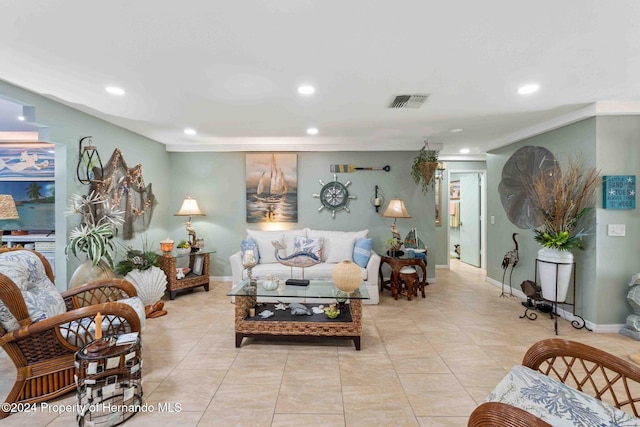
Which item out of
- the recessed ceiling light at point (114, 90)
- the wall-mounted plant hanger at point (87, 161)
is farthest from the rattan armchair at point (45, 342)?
the wall-mounted plant hanger at point (87, 161)

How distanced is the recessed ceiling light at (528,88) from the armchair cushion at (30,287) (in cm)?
422

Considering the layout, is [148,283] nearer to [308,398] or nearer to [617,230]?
[308,398]

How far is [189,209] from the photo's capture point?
188 inches

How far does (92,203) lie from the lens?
132 inches

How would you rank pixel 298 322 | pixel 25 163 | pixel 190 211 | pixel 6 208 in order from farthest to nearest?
pixel 190 211, pixel 25 163, pixel 6 208, pixel 298 322

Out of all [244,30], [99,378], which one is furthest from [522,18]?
[99,378]

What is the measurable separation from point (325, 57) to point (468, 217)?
5870 mm

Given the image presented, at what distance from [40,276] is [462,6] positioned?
3472mm

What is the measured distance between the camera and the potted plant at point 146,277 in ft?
11.9

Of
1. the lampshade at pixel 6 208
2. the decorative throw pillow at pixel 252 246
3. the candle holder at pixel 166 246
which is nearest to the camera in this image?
the lampshade at pixel 6 208

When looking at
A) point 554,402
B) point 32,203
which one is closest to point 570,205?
point 554,402

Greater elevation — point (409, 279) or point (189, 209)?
point (189, 209)

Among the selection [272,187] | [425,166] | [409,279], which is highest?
[425,166]

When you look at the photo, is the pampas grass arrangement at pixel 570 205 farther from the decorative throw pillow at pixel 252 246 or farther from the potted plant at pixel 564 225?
the decorative throw pillow at pixel 252 246
